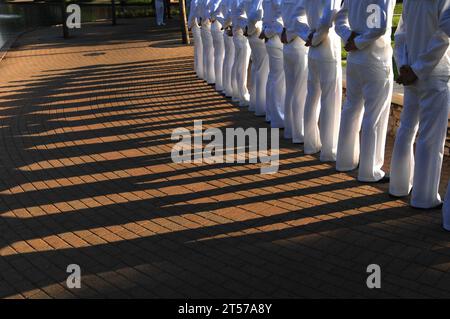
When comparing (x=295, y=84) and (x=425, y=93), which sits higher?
(x=425, y=93)

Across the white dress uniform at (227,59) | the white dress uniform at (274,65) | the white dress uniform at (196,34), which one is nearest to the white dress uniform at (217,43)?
the white dress uniform at (227,59)

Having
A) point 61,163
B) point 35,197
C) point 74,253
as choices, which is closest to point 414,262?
point 74,253

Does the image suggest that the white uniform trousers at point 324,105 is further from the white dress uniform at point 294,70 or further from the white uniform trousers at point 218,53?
the white uniform trousers at point 218,53

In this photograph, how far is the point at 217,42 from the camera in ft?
39.3

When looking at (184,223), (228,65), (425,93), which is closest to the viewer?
(425,93)

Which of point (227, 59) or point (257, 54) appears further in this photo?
point (227, 59)

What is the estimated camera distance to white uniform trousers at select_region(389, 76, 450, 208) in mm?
5094

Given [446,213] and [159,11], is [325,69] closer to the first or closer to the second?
[446,213]

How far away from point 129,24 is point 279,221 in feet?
85.6

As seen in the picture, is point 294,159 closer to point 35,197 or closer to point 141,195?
point 141,195

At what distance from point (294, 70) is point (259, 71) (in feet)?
5.77

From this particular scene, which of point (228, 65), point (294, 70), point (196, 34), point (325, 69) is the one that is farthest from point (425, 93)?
point (196, 34)

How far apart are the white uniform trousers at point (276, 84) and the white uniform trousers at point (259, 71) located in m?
0.62
